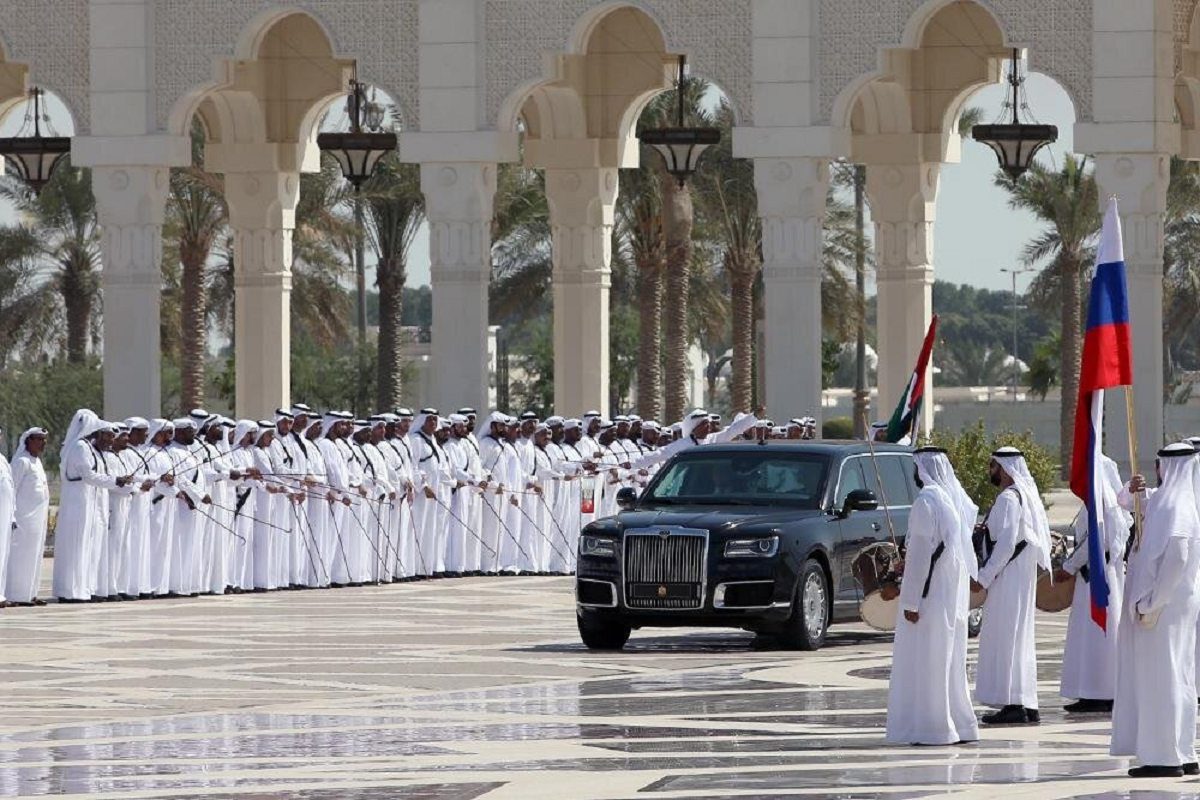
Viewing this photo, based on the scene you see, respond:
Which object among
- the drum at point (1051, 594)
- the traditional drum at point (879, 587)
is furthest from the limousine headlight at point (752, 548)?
the traditional drum at point (879, 587)

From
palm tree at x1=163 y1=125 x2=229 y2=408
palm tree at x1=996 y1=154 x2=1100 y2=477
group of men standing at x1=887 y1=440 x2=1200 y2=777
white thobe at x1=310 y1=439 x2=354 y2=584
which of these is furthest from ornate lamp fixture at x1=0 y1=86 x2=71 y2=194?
palm tree at x1=996 y1=154 x2=1100 y2=477

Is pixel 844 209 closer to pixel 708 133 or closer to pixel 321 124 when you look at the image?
pixel 321 124

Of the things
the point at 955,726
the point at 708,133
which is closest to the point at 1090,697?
the point at 955,726

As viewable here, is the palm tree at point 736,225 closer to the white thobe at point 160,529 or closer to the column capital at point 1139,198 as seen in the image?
the column capital at point 1139,198

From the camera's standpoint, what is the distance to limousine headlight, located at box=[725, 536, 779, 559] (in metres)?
20.7

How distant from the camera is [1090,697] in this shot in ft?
54.6

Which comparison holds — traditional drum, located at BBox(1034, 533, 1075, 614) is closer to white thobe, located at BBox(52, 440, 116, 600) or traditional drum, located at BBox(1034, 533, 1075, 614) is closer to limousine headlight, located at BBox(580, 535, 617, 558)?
limousine headlight, located at BBox(580, 535, 617, 558)

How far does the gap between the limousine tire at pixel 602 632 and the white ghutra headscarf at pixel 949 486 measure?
560 centimetres

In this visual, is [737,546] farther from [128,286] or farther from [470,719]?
[128,286]

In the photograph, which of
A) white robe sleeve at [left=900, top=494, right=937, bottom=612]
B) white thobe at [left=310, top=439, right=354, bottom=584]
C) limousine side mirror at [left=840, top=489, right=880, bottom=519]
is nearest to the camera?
white robe sleeve at [left=900, top=494, right=937, bottom=612]

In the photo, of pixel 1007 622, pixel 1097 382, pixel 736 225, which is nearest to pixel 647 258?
pixel 736 225

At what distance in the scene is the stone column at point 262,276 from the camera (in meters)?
37.4

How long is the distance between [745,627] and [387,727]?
5.60 metres

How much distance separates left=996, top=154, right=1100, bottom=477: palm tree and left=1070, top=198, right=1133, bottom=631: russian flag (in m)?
40.4
